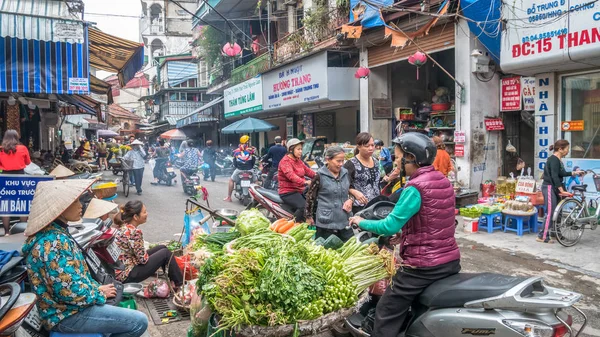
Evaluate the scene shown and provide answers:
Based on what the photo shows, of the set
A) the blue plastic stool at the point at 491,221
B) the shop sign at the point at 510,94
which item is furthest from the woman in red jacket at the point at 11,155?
the shop sign at the point at 510,94

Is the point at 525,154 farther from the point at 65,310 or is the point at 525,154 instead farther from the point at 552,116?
the point at 65,310

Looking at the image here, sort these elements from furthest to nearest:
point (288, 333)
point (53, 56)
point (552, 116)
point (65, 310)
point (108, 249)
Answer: point (552, 116)
point (53, 56)
point (108, 249)
point (65, 310)
point (288, 333)

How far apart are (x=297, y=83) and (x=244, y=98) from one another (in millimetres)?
6417

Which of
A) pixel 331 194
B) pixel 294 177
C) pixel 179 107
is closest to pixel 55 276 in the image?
pixel 331 194

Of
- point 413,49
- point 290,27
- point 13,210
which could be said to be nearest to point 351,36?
point 413,49

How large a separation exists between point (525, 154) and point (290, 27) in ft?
38.0

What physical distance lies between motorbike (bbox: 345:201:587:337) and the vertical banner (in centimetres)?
793

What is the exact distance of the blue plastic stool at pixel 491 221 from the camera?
8.62 meters

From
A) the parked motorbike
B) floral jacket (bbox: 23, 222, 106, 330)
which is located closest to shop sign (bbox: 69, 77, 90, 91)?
the parked motorbike

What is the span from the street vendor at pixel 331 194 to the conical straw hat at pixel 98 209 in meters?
2.23

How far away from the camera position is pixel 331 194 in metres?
5.20

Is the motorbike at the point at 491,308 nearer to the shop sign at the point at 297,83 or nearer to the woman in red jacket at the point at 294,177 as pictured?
the woman in red jacket at the point at 294,177

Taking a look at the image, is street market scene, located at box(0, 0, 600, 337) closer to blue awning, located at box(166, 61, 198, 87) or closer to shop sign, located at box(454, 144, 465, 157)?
shop sign, located at box(454, 144, 465, 157)

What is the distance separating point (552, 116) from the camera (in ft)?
31.8
